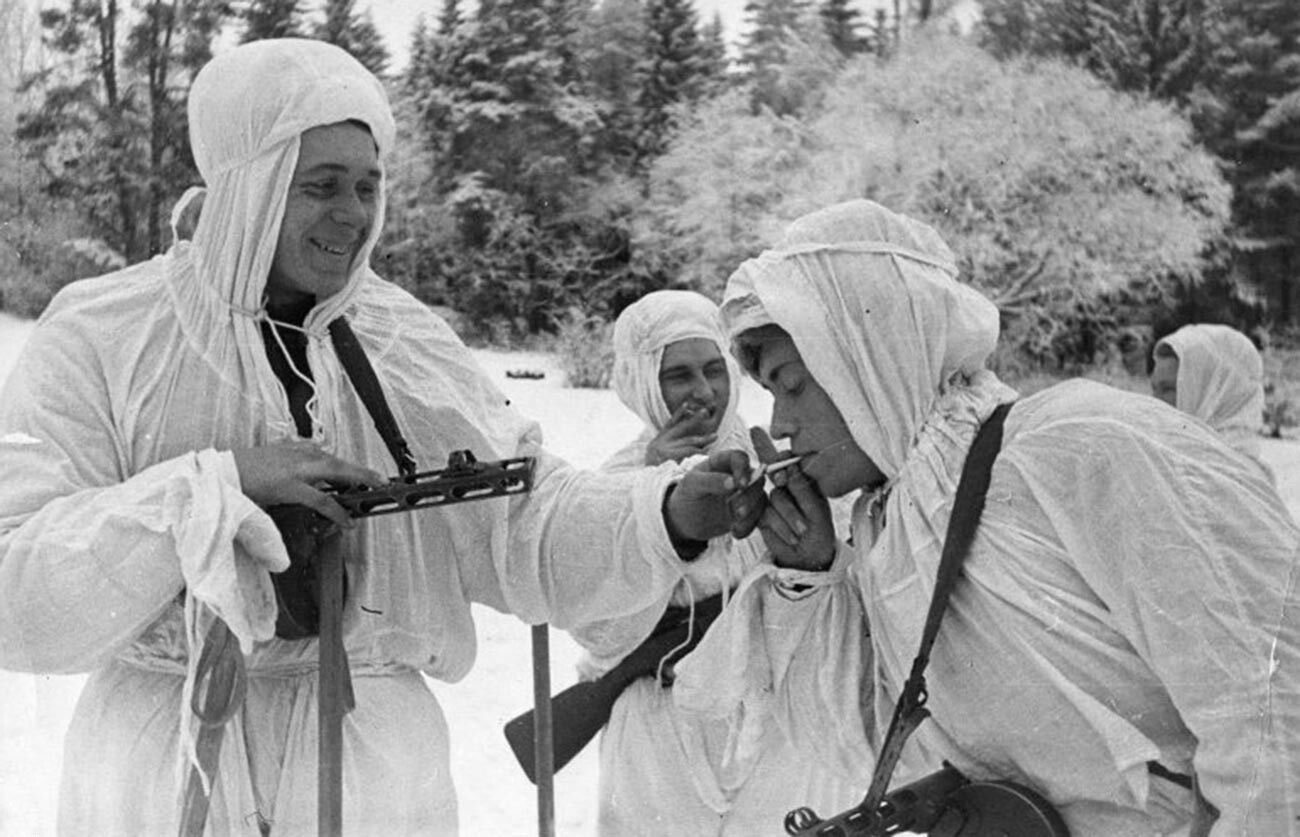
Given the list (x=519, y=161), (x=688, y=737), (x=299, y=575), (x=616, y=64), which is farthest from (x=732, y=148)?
(x=299, y=575)

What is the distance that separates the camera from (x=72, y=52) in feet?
9.32

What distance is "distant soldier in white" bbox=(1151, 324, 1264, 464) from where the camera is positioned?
2.96 metres

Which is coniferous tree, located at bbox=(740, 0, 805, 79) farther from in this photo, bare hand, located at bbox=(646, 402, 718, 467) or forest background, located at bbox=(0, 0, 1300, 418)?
bare hand, located at bbox=(646, 402, 718, 467)

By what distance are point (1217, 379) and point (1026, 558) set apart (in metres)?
2.13

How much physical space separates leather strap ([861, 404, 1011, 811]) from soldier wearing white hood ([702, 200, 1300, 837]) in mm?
17

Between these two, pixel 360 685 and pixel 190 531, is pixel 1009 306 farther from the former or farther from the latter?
pixel 190 531

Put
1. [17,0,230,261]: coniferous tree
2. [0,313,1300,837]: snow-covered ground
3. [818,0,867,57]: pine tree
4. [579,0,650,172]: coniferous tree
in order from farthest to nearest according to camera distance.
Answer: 1. [818,0,867,57]: pine tree
2. [579,0,650,172]: coniferous tree
3. [17,0,230,261]: coniferous tree
4. [0,313,1300,837]: snow-covered ground

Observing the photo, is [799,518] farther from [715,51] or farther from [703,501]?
[715,51]

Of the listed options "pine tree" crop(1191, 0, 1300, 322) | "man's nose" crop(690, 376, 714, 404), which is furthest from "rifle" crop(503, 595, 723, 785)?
"pine tree" crop(1191, 0, 1300, 322)

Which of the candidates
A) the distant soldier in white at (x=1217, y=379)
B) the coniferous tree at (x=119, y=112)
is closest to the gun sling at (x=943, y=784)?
the distant soldier in white at (x=1217, y=379)

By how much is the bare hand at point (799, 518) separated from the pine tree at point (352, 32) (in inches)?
82.3

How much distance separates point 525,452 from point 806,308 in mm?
537

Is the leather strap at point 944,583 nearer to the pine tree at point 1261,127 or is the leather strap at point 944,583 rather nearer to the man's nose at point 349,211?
the man's nose at point 349,211

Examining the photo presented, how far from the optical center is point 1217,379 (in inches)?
122
